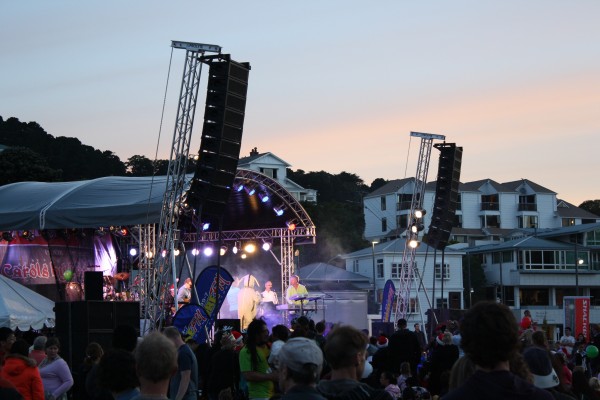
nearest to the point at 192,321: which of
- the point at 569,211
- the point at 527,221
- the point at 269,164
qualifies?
the point at 269,164

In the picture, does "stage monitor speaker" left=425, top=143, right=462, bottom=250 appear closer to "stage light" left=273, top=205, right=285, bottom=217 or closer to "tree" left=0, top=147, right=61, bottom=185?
"stage light" left=273, top=205, right=285, bottom=217

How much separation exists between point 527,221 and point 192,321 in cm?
8712

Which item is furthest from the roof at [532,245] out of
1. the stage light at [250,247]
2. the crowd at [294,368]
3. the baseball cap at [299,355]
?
the baseball cap at [299,355]

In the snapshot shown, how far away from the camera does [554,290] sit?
78.1m

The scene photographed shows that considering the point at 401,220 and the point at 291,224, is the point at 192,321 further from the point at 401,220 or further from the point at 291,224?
the point at 401,220

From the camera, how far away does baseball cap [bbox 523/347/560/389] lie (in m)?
6.02

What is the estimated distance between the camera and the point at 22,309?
25.2 metres

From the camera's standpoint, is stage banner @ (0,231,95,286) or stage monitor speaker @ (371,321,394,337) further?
stage banner @ (0,231,95,286)

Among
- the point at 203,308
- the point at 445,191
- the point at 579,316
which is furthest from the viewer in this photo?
the point at 445,191

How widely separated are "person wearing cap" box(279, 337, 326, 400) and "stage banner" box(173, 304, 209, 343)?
13.0 meters

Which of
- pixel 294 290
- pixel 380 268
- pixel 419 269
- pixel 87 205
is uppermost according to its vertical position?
pixel 419 269

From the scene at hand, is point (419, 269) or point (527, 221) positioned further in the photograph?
point (527, 221)

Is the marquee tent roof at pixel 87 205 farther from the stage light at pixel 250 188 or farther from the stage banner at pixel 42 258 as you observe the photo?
the stage light at pixel 250 188

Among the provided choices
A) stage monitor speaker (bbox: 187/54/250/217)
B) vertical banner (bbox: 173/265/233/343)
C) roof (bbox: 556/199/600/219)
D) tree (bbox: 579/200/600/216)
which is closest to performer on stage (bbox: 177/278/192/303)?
stage monitor speaker (bbox: 187/54/250/217)
